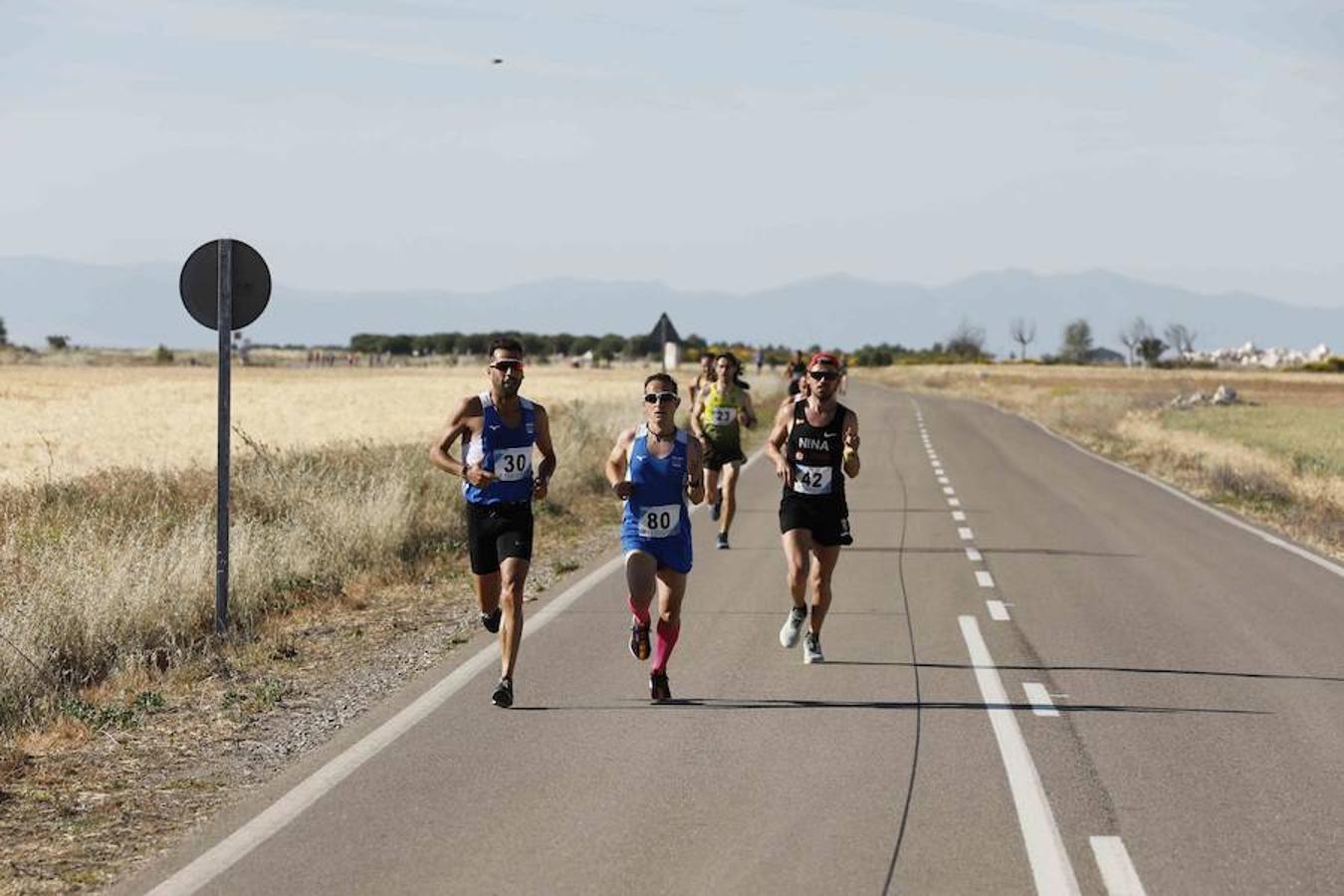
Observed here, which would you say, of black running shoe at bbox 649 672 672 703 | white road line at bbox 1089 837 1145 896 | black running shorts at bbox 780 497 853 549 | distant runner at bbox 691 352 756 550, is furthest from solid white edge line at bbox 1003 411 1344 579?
white road line at bbox 1089 837 1145 896

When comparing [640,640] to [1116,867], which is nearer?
[1116,867]

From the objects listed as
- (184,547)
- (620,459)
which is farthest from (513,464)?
(184,547)

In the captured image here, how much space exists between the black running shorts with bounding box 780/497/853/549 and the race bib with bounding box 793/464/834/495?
0.07 metres

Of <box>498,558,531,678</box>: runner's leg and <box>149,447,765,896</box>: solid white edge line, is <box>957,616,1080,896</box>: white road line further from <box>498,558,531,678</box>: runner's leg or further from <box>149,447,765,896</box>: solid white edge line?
<box>149,447,765,896</box>: solid white edge line

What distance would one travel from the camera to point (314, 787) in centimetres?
773

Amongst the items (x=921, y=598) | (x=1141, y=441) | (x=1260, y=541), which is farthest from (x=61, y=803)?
(x=1141, y=441)

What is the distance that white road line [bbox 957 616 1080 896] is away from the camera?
21.1ft

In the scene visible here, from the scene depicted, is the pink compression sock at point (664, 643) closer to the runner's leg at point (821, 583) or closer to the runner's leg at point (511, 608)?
the runner's leg at point (511, 608)

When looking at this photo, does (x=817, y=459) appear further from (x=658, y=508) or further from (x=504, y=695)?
(x=504, y=695)

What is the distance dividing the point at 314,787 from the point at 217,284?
4.45 m

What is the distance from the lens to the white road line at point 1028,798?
21.1ft

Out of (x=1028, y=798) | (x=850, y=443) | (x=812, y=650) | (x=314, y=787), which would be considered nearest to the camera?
(x=1028, y=798)

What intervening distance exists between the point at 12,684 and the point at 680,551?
3728 mm

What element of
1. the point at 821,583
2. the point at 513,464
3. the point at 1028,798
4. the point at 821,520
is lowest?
the point at 1028,798
